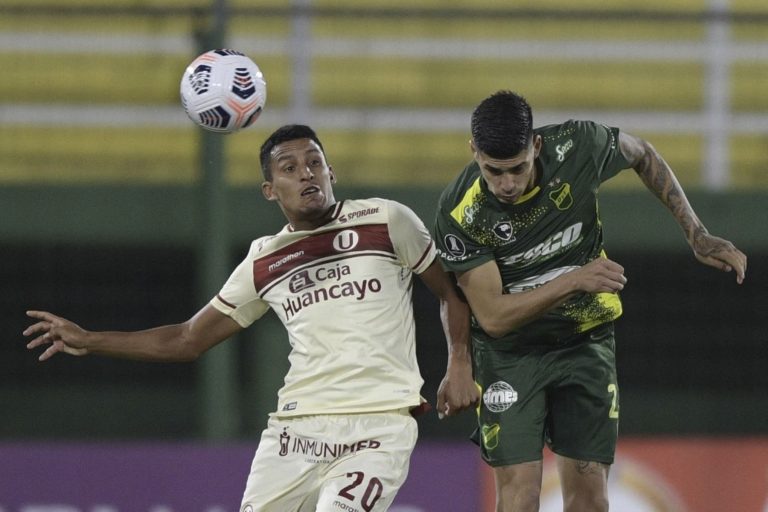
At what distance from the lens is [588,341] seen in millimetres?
6273

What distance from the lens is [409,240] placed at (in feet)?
20.0

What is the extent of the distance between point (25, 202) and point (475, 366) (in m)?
4.53

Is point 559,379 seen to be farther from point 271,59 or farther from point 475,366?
point 271,59

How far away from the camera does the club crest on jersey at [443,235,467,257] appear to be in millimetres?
6043

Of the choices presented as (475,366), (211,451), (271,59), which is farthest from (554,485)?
(271,59)

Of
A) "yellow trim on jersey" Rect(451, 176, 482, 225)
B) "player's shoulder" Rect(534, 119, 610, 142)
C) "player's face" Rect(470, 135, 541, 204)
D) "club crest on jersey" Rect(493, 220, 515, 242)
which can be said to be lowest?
"club crest on jersey" Rect(493, 220, 515, 242)

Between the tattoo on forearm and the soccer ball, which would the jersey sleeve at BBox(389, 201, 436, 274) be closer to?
the soccer ball

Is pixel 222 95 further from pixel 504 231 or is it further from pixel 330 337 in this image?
pixel 504 231

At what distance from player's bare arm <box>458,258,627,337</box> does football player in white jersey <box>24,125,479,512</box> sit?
0.14 meters

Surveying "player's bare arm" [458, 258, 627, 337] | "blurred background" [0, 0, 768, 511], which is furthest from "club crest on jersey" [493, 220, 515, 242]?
"blurred background" [0, 0, 768, 511]

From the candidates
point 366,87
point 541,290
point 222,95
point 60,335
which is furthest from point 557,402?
point 366,87

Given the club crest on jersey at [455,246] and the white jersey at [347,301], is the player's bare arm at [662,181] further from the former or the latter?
the white jersey at [347,301]

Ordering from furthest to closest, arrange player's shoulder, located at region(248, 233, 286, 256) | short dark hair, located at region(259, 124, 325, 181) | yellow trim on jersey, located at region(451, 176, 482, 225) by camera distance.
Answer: player's shoulder, located at region(248, 233, 286, 256)
short dark hair, located at region(259, 124, 325, 181)
yellow trim on jersey, located at region(451, 176, 482, 225)

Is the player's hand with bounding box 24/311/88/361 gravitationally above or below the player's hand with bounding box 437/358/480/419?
above
